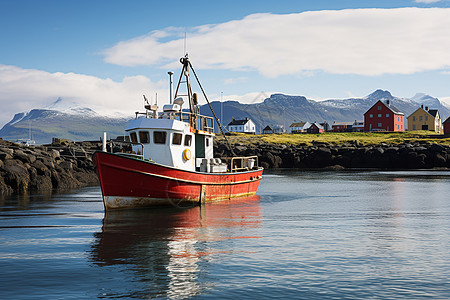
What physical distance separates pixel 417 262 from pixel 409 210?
12.6m

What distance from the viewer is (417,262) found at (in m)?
12.8

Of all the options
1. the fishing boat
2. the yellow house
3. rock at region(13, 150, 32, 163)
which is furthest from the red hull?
the yellow house

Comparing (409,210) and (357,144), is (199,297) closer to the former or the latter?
(409,210)

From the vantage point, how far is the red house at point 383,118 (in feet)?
357

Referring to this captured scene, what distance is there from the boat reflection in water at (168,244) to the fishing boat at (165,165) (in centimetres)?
79

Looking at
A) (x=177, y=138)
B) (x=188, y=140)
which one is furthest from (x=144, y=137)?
(x=188, y=140)

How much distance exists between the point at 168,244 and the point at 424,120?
379ft

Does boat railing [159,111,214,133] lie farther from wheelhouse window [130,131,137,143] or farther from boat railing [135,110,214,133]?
wheelhouse window [130,131,137,143]

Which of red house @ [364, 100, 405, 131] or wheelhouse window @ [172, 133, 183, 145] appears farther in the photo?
red house @ [364, 100, 405, 131]

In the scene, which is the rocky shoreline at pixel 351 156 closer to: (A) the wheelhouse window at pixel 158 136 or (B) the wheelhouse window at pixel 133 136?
(B) the wheelhouse window at pixel 133 136

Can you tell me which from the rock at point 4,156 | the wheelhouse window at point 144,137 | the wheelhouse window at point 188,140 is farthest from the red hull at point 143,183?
the rock at point 4,156

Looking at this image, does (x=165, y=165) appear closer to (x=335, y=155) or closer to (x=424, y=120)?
(x=335, y=155)

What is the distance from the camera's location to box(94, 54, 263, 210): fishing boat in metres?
20.6

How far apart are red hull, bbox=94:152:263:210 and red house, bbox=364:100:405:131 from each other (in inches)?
3641
